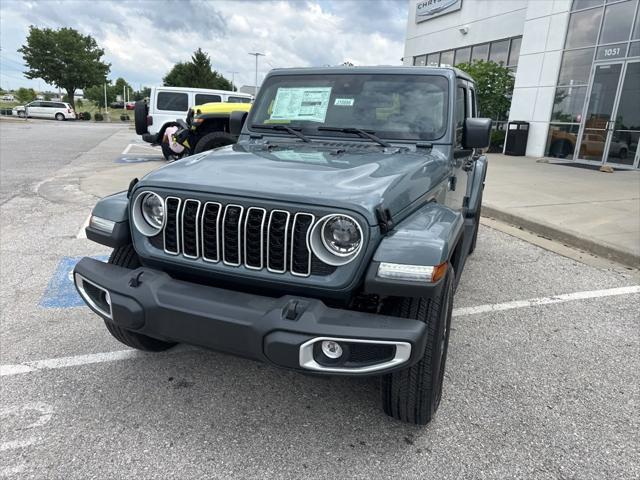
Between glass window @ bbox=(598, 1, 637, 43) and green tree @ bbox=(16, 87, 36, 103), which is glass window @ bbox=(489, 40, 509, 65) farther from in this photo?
green tree @ bbox=(16, 87, 36, 103)

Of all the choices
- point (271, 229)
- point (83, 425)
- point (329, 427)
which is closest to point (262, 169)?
point (271, 229)

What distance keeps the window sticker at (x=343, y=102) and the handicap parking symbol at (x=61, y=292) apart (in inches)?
90.5

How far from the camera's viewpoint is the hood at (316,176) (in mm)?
2121

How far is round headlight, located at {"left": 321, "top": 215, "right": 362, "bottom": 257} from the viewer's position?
2059 millimetres

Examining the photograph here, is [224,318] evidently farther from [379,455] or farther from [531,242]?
[531,242]

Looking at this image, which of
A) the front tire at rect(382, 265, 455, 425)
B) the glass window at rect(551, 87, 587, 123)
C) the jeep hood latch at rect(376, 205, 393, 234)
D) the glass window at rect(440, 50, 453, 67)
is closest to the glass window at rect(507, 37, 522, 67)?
the glass window at rect(440, 50, 453, 67)

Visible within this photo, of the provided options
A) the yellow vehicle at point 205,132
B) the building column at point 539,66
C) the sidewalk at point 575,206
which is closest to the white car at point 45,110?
the yellow vehicle at point 205,132

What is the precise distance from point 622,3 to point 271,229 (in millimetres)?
15377

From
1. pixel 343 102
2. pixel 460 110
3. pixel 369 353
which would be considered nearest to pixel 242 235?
pixel 369 353

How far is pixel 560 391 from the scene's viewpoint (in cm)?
279

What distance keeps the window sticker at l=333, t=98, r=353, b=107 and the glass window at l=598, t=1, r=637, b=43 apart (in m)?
13.5

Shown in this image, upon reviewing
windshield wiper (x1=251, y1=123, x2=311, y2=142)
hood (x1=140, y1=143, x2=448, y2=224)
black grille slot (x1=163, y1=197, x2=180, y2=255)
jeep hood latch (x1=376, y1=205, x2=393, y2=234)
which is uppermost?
windshield wiper (x1=251, y1=123, x2=311, y2=142)

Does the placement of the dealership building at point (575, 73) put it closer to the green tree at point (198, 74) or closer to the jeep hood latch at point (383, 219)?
the jeep hood latch at point (383, 219)

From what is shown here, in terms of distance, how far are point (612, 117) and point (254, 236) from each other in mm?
14644
